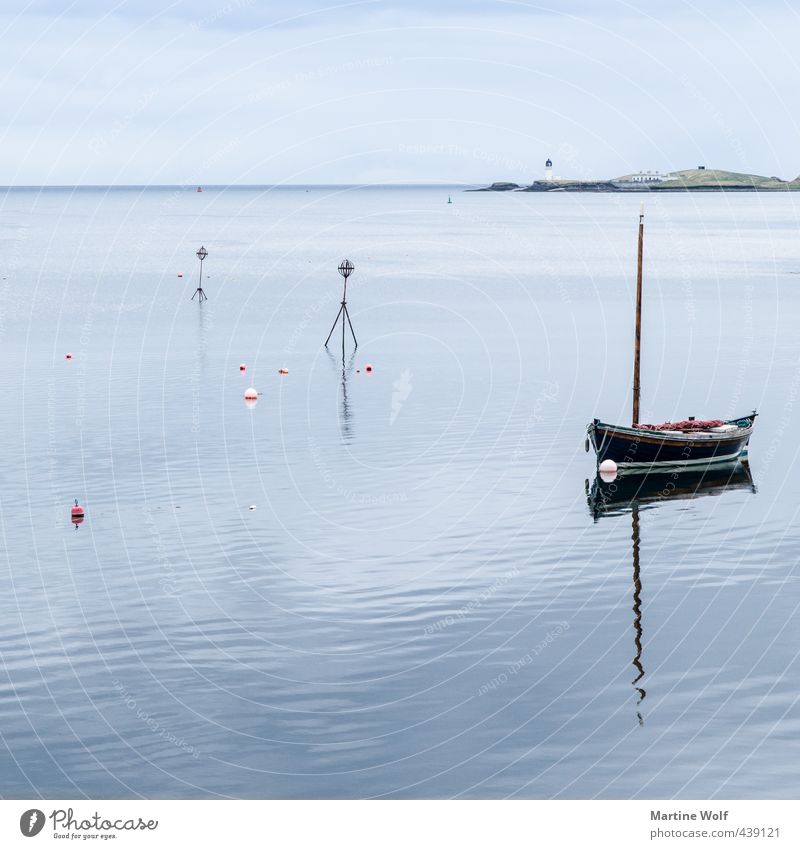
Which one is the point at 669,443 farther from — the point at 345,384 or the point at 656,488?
the point at 345,384

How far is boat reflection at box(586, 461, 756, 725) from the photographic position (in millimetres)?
68438

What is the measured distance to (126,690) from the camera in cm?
4247

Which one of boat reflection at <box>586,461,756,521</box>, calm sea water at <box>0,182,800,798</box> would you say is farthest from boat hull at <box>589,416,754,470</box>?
calm sea water at <box>0,182,800,798</box>

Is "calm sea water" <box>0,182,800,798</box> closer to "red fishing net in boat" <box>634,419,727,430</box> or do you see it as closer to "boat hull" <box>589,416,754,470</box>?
"boat hull" <box>589,416,754,470</box>

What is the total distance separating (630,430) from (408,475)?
41.4ft

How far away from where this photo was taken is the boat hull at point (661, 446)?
74.2 m

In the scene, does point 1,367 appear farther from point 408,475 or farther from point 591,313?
point 591,313

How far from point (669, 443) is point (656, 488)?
10.8ft

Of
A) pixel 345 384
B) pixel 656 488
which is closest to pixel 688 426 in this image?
pixel 656 488

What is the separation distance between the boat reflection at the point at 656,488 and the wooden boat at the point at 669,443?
67 cm

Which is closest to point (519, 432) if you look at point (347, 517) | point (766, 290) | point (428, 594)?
point (347, 517)

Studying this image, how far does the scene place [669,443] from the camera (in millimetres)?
75250

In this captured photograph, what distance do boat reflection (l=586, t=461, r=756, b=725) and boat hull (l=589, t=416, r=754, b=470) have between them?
0.69 metres

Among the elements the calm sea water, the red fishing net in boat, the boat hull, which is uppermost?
the red fishing net in boat
